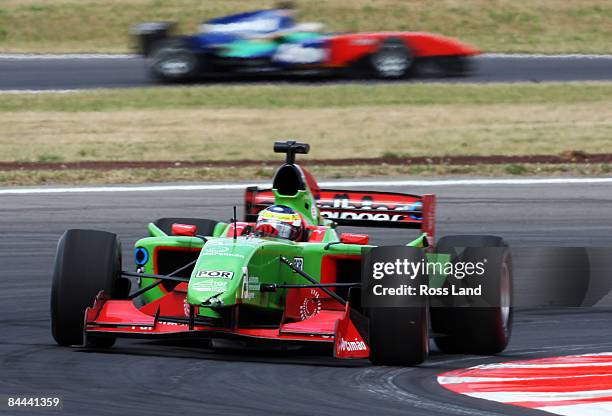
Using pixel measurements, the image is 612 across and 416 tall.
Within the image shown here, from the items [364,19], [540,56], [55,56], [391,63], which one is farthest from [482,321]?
[364,19]

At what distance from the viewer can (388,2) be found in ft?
122

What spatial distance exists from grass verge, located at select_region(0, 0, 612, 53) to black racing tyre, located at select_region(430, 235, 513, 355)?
2240 cm

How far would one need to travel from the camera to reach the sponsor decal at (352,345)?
29.3 ft

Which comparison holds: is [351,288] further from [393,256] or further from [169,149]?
[169,149]

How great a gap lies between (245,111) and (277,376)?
16357 millimetres

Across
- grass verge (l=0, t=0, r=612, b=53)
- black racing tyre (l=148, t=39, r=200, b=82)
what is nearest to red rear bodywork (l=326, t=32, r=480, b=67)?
black racing tyre (l=148, t=39, r=200, b=82)

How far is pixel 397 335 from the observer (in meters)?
8.84

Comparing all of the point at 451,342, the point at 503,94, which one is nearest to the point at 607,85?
the point at 503,94

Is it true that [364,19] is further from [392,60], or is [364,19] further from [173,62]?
[173,62]

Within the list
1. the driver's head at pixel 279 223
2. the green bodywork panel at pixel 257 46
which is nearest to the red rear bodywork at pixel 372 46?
the green bodywork panel at pixel 257 46

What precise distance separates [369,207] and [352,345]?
2.88 metres

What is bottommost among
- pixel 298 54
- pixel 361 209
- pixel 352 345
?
pixel 352 345

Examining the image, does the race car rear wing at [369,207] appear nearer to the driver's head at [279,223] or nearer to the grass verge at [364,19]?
the driver's head at [279,223]

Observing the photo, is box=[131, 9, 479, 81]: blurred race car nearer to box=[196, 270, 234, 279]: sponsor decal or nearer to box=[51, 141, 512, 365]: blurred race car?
box=[51, 141, 512, 365]: blurred race car
